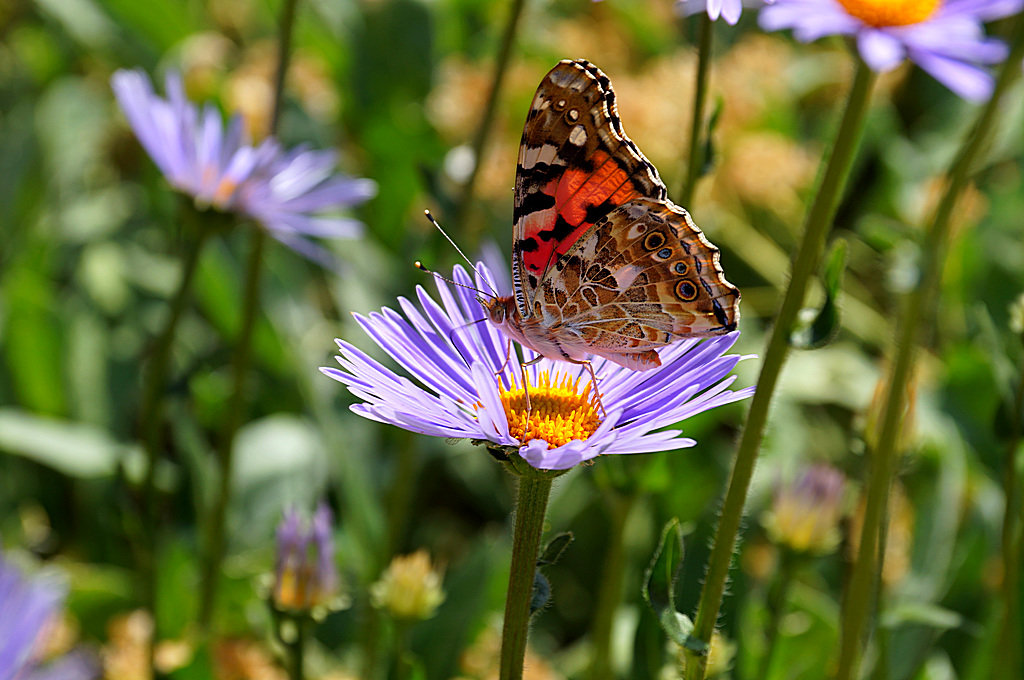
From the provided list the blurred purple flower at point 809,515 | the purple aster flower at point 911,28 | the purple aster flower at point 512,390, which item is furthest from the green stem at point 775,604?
the purple aster flower at point 911,28

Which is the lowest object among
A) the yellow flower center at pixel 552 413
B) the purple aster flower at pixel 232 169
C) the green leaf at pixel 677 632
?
the green leaf at pixel 677 632

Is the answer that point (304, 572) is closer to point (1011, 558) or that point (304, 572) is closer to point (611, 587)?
point (611, 587)

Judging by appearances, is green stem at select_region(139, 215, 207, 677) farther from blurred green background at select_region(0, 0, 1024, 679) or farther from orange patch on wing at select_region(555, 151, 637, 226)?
orange patch on wing at select_region(555, 151, 637, 226)

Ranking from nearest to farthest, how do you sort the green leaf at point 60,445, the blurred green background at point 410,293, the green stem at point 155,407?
the green stem at point 155,407 → the blurred green background at point 410,293 → the green leaf at point 60,445

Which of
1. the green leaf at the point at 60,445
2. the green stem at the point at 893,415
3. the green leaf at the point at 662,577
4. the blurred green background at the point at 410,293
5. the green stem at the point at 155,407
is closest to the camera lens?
the green leaf at the point at 662,577

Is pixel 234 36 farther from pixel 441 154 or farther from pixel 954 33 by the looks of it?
pixel 954 33

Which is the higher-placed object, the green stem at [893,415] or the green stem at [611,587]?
the green stem at [893,415]

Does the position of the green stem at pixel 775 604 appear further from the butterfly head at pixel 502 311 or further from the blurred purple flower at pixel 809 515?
the butterfly head at pixel 502 311
